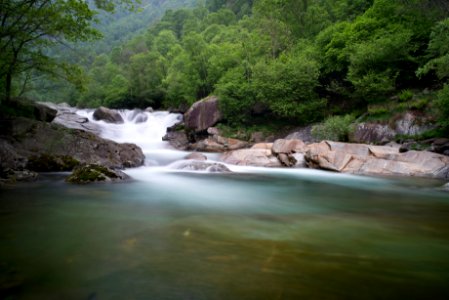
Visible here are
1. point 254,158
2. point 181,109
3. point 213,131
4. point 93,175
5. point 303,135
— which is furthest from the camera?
point 181,109

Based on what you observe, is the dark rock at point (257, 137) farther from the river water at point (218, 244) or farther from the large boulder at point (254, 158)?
the river water at point (218, 244)

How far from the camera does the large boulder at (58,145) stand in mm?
13289

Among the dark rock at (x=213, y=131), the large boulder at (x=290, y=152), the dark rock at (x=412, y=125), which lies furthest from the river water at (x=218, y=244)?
the dark rock at (x=213, y=131)

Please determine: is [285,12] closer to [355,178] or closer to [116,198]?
[355,178]

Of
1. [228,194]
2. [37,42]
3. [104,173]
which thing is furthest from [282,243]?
[37,42]

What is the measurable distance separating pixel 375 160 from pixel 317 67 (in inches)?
480

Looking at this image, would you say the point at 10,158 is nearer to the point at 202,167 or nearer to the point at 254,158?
the point at 202,167

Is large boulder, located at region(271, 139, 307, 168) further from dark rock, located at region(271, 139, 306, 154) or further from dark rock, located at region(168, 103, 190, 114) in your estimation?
dark rock, located at region(168, 103, 190, 114)

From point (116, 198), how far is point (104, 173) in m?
2.95

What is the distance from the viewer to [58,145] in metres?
14.0

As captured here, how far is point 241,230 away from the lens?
5.77m

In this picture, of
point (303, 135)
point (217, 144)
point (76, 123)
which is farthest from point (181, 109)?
point (303, 135)

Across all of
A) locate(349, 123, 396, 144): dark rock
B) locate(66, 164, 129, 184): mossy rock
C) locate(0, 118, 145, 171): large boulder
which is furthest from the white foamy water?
locate(349, 123, 396, 144): dark rock

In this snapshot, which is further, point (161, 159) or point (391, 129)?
point (391, 129)
